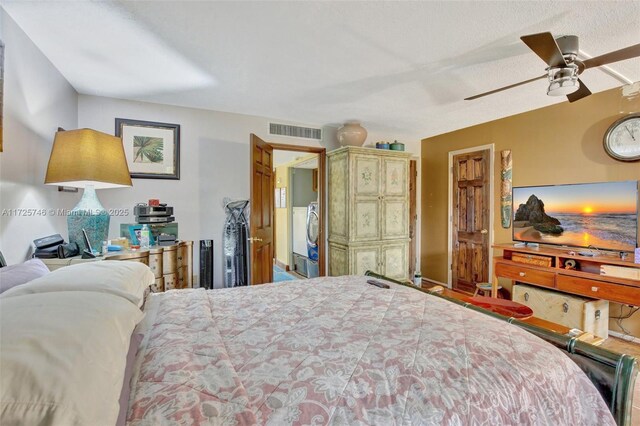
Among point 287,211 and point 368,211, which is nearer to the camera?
point 368,211

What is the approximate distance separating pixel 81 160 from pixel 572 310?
4.35 meters

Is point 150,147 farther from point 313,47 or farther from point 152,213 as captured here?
point 313,47

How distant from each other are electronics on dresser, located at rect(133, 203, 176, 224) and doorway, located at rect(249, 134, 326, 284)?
2.77 feet

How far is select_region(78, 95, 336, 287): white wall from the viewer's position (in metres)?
3.04

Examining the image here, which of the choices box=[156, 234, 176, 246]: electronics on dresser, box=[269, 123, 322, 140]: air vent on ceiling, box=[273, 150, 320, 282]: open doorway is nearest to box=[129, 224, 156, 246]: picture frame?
box=[156, 234, 176, 246]: electronics on dresser

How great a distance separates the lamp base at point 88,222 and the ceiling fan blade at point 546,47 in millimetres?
2971

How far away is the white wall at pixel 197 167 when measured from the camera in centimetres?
304

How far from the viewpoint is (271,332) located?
123cm

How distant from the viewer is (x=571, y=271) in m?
2.89

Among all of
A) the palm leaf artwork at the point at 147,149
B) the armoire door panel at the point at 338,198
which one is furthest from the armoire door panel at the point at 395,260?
the palm leaf artwork at the point at 147,149

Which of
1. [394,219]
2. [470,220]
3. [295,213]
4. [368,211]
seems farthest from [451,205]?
[295,213]

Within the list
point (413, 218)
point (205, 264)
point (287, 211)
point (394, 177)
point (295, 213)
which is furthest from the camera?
point (287, 211)

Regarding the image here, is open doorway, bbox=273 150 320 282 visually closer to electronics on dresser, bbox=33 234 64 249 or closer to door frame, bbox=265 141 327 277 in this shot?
door frame, bbox=265 141 327 277

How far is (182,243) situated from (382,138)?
3226 mm
